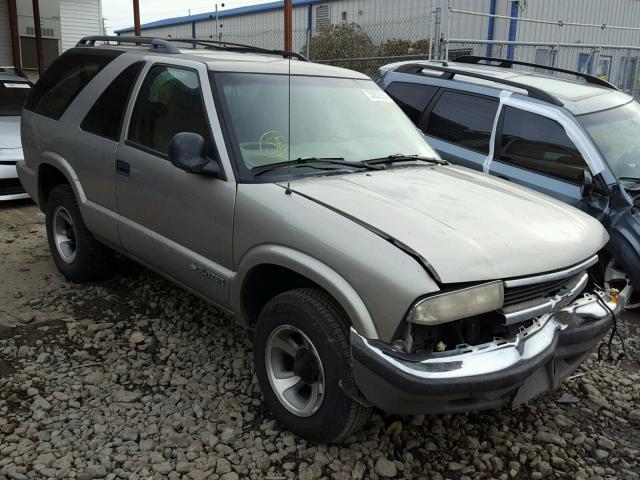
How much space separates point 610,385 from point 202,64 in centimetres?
323

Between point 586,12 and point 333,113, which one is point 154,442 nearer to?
point 333,113

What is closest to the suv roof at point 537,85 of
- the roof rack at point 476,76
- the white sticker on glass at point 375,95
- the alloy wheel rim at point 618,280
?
the roof rack at point 476,76

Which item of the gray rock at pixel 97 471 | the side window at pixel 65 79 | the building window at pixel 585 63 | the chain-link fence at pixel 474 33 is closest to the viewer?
the gray rock at pixel 97 471

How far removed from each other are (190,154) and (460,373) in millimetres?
1748

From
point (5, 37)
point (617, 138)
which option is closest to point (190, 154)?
point (617, 138)

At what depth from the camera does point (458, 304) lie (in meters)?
2.40

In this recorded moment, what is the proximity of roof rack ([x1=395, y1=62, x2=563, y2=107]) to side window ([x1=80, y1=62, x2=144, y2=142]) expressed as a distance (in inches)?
122

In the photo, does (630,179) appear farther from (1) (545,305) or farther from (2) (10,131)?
(2) (10,131)

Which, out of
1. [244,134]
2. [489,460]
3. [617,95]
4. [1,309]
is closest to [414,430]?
[489,460]

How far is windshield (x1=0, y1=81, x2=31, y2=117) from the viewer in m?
8.31

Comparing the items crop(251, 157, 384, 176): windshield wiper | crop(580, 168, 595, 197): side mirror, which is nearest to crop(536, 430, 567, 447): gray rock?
crop(251, 157, 384, 176): windshield wiper

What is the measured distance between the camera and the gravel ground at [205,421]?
2863mm

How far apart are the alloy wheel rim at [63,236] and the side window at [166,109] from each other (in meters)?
1.37

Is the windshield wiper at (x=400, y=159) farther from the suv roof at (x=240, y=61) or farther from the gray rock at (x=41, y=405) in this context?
the gray rock at (x=41, y=405)
